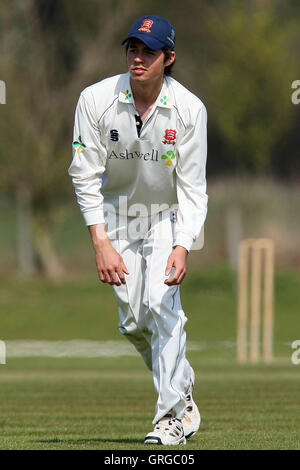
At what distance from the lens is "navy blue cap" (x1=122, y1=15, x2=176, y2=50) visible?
18.9 feet

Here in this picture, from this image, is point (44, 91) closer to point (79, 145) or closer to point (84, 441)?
point (79, 145)

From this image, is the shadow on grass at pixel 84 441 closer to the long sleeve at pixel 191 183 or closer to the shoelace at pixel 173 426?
the shoelace at pixel 173 426

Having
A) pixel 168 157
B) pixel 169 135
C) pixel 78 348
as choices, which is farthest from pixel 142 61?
pixel 78 348

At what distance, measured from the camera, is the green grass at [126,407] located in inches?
239

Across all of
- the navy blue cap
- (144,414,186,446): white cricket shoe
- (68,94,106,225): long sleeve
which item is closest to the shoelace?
(144,414,186,446): white cricket shoe

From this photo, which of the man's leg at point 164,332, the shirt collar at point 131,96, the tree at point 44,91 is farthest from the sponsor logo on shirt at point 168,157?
the tree at point 44,91

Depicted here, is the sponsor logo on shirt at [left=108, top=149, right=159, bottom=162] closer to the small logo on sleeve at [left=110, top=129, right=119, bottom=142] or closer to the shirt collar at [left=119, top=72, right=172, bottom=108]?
the small logo on sleeve at [left=110, top=129, right=119, bottom=142]

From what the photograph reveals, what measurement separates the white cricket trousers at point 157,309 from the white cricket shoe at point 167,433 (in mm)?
41

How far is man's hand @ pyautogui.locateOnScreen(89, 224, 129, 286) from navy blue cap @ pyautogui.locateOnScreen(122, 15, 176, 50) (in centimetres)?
107

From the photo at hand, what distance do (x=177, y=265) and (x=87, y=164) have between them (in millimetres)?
754

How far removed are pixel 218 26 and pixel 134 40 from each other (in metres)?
21.4

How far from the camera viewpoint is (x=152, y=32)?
19.0 ft
